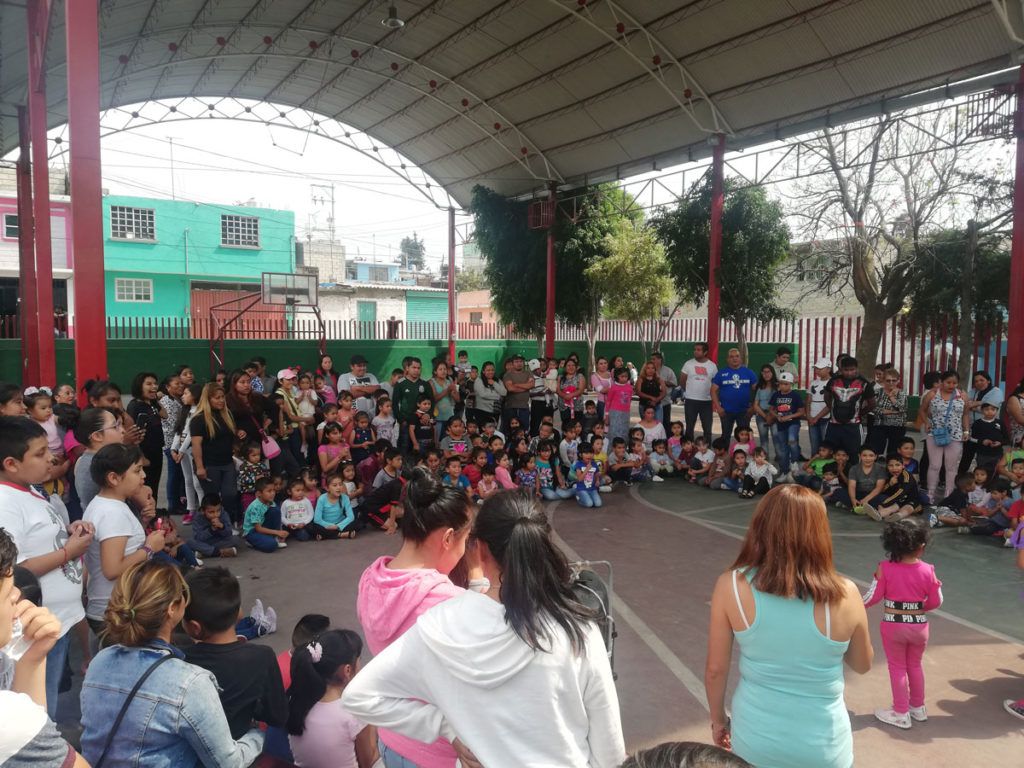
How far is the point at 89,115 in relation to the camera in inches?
231

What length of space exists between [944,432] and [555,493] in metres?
4.45

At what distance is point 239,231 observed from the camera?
109ft

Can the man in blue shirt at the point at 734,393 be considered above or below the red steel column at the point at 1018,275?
below

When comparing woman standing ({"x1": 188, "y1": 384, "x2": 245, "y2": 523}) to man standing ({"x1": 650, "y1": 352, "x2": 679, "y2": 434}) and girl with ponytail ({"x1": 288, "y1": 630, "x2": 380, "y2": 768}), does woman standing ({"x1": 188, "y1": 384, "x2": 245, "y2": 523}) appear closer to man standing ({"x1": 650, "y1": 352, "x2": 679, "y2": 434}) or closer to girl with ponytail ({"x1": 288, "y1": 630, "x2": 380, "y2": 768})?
girl with ponytail ({"x1": 288, "y1": 630, "x2": 380, "y2": 768})

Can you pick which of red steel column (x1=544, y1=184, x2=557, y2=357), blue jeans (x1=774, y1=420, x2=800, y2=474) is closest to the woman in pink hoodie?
blue jeans (x1=774, y1=420, x2=800, y2=474)

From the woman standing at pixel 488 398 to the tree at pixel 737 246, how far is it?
5.64 m

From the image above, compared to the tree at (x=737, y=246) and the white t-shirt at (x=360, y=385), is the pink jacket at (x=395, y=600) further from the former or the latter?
the tree at (x=737, y=246)

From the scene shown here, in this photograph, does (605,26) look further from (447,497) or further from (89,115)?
(447,497)

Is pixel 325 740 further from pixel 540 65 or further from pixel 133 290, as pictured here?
pixel 133 290

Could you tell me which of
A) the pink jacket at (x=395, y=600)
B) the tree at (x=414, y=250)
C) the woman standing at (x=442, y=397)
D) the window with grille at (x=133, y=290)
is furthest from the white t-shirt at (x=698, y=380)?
the tree at (x=414, y=250)

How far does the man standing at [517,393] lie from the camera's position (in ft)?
34.2

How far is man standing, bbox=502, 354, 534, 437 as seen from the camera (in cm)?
1043

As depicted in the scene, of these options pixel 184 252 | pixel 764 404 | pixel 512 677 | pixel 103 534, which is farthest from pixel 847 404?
pixel 184 252

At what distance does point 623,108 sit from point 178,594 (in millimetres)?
14063
